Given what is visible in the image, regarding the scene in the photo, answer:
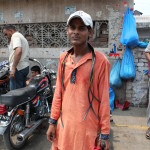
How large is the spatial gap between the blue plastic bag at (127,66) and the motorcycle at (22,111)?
1922 mm

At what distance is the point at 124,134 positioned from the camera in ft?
10.9

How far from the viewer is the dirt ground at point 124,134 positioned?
291cm

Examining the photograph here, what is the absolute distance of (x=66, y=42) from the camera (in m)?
4.87

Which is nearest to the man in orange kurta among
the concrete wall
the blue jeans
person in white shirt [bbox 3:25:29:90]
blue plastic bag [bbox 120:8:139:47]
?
person in white shirt [bbox 3:25:29:90]

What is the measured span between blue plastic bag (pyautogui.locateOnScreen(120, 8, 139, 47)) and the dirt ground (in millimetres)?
1669

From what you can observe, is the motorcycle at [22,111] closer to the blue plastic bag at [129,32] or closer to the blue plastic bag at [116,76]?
the blue plastic bag at [116,76]

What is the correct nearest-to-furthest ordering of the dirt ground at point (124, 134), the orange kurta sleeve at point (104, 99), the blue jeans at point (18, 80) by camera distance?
1. the orange kurta sleeve at point (104, 99)
2. the dirt ground at point (124, 134)
3. the blue jeans at point (18, 80)

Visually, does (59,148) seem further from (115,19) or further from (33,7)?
(33,7)

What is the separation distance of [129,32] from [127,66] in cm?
80

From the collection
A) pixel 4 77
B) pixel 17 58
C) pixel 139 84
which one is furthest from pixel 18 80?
pixel 139 84

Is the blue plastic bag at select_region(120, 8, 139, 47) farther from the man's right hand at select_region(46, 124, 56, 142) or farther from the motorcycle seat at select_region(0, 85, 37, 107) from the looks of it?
the man's right hand at select_region(46, 124, 56, 142)

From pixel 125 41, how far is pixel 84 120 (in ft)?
10.2

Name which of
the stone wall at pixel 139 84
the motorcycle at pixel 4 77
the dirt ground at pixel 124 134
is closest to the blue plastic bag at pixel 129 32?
the stone wall at pixel 139 84

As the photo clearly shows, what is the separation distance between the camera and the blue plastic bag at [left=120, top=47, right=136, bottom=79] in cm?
430
